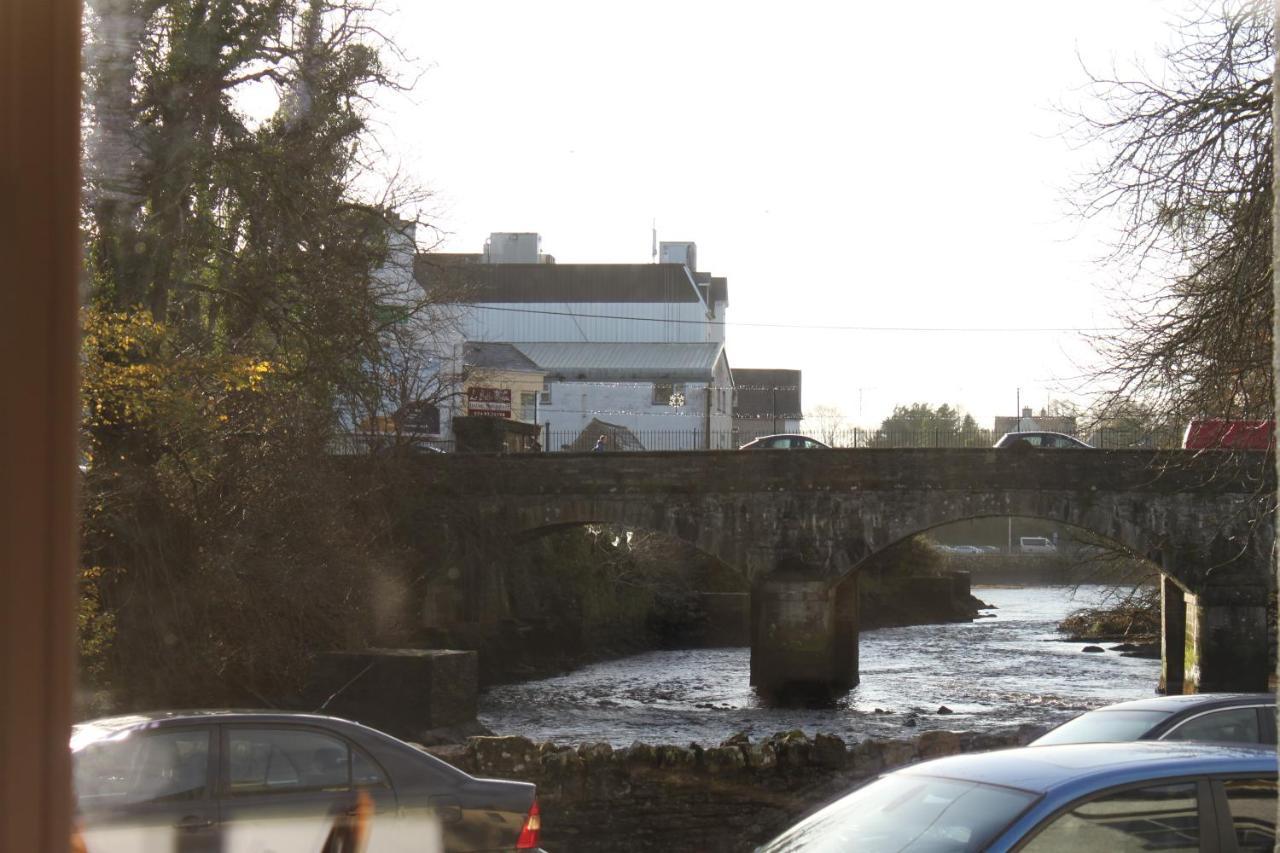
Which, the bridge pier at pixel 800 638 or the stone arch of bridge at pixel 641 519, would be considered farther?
the stone arch of bridge at pixel 641 519

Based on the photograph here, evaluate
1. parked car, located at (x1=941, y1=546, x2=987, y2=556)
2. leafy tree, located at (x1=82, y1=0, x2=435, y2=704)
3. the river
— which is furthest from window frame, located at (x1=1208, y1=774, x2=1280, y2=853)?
parked car, located at (x1=941, y1=546, x2=987, y2=556)

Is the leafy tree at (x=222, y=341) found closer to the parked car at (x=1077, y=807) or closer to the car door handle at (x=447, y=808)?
the car door handle at (x=447, y=808)

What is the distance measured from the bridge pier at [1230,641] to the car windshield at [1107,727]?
2168 centimetres

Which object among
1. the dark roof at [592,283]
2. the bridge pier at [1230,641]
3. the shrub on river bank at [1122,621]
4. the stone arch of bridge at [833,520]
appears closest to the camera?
the bridge pier at [1230,641]

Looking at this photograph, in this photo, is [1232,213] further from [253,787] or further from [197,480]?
[197,480]

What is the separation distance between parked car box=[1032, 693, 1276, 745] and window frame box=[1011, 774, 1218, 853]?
3.63m

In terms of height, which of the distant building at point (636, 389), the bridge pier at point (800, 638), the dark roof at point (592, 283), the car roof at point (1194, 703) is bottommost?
the bridge pier at point (800, 638)

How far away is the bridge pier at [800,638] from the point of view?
101ft

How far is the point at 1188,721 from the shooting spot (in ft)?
29.0

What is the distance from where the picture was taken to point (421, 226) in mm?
24812

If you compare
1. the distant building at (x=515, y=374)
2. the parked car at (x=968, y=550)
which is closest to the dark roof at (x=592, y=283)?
the distant building at (x=515, y=374)

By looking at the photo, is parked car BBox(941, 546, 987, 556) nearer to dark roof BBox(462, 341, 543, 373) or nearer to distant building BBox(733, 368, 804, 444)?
distant building BBox(733, 368, 804, 444)

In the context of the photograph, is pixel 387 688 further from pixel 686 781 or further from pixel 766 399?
pixel 766 399

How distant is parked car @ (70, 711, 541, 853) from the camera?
7.02 metres
